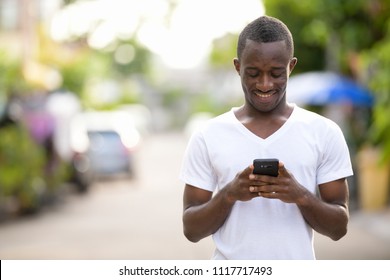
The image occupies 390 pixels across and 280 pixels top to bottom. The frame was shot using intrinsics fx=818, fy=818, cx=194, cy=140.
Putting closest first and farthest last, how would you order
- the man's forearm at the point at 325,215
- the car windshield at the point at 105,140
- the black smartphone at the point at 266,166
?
the black smartphone at the point at 266,166, the man's forearm at the point at 325,215, the car windshield at the point at 105,140

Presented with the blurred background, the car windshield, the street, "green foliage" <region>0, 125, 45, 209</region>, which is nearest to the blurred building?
the blurred background

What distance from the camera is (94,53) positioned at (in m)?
29.2

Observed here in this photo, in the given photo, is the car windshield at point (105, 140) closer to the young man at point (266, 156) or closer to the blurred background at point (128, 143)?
the blurred background at point (128, 143)

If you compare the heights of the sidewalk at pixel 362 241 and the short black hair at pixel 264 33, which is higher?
the short black hair at pixel 264 33

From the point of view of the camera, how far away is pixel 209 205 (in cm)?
229

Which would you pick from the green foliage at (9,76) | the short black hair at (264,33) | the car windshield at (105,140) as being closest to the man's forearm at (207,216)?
the short black hair at (264,33)

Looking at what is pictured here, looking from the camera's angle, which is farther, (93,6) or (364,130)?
(364,130)

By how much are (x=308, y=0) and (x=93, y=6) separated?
533 centimetres

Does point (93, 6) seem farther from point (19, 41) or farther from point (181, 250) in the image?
point (19, 41)

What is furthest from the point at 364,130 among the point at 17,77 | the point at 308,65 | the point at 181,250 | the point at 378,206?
the point at 17,77

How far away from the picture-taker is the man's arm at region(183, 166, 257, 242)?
2186 millimetres

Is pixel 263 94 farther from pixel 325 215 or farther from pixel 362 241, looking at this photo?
pixel 362 241

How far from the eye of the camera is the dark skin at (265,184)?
7.17 feet

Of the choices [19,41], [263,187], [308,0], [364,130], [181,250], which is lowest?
[181,250]
